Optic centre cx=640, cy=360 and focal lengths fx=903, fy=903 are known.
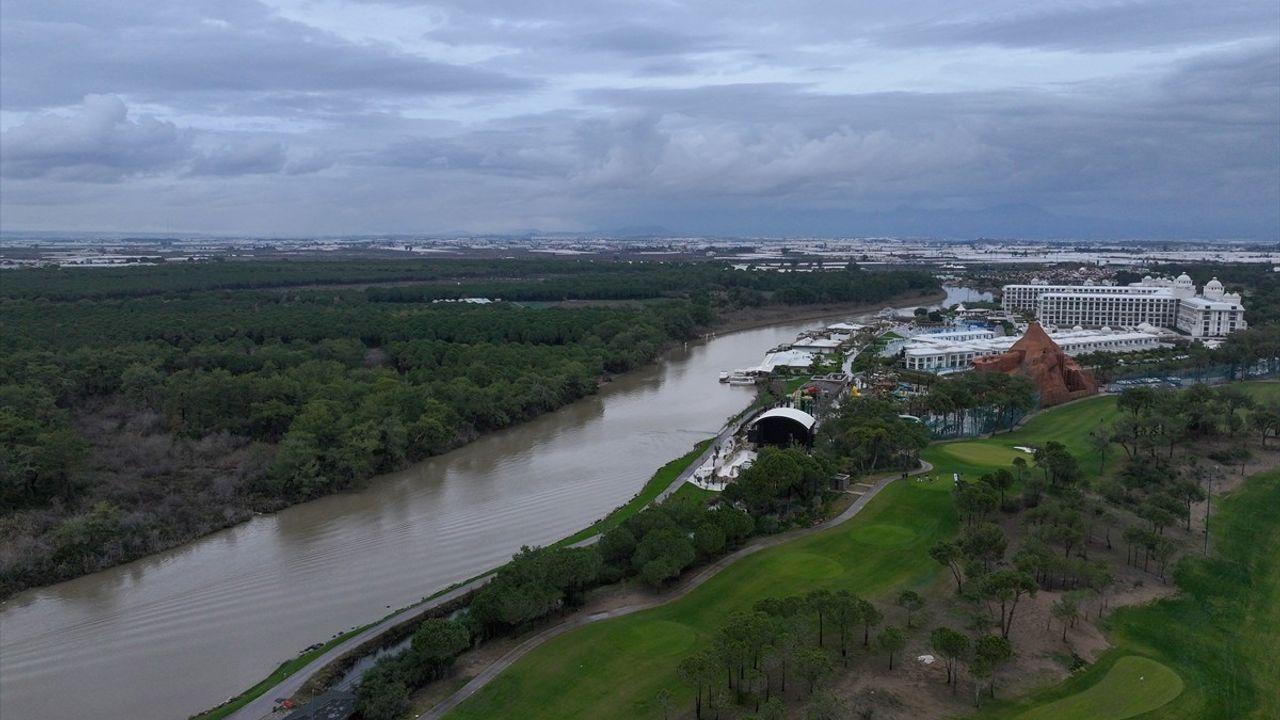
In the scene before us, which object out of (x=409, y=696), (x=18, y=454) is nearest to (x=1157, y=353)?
(x=409, y=696)

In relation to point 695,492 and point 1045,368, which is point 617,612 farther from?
point 1045,368

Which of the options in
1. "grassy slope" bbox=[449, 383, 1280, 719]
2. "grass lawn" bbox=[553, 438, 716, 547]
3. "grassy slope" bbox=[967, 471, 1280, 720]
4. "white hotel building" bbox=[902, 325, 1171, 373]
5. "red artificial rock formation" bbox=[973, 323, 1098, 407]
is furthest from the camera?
"white hotel building" bbox=[902, 325, 1171, 373]

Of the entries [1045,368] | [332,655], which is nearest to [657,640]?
[332,655]

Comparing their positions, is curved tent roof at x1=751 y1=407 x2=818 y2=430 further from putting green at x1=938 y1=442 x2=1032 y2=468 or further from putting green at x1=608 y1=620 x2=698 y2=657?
putting green at x1=608 y1=620 x2=698 y2=657

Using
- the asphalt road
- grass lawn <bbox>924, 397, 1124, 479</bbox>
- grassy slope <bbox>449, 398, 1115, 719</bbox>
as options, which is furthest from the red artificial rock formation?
the asphalt road

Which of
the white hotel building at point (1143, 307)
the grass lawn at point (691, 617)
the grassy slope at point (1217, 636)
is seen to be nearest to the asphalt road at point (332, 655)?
the grass lawn at point (691, 617)
